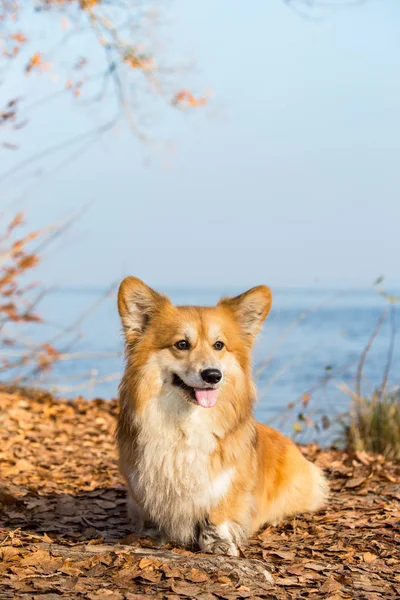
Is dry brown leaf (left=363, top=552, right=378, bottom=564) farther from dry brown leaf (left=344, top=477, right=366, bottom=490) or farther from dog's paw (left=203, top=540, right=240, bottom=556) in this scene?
dry brown leaf (left=344, top=477, right=366, bottom=490)

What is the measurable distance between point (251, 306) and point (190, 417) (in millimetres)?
714

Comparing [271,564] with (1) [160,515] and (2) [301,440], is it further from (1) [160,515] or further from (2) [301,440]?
(2) [301,440]

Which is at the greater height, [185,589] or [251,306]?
[251,306]

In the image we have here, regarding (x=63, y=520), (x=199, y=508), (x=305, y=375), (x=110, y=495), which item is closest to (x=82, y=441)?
(x=110, y=495)

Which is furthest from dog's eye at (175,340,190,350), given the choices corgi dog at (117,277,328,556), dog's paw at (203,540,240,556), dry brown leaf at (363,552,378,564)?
dry brown leaf at (363,552,378,564)

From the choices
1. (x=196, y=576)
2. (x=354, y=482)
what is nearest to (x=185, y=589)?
(x=196, y=576)

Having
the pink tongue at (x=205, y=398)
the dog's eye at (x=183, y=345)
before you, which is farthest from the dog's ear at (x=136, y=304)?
the pink tongue at (x=205, y=398)

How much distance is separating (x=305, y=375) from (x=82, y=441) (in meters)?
10.7

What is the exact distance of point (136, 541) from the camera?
13.3ft

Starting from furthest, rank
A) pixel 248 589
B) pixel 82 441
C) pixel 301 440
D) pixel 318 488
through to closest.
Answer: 1. pixel 301 440
2. pixel 82 441
3. pixel 318 488
4. pixel 248 589

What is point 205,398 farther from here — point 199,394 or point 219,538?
point 219,538

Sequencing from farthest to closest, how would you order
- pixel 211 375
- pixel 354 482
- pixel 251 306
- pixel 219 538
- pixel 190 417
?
pixel 354 482 < pixel 251 306 < pixel 219 538 < pixel 190 417 < pixel 211 375

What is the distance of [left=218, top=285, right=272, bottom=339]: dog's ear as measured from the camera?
4062mm

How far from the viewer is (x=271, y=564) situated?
388 centimetres
